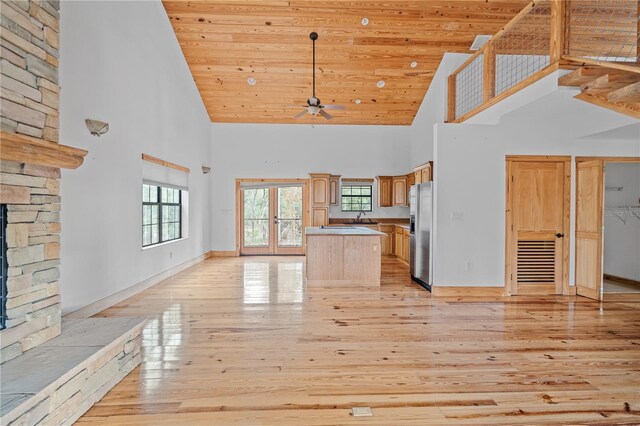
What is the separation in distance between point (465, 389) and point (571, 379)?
2.96 feet

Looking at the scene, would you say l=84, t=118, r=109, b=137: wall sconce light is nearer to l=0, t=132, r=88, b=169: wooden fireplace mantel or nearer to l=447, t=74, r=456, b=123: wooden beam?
l=0, t=132, r=88, b=169: wooden fireplace mantel

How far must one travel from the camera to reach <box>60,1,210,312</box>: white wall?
364cm

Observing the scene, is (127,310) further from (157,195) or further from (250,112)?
(250,112)

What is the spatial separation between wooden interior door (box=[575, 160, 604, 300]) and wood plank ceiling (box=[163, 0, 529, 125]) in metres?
2.72

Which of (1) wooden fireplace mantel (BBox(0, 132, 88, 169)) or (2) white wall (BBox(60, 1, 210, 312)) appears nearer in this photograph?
(1) wooden fireplace mantel (BBox(0, 132, 88, 169))

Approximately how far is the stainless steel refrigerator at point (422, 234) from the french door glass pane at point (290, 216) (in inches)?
145

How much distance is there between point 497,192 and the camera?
519cm

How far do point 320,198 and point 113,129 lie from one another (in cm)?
506

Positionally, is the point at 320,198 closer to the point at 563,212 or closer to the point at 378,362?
the point at 563,212

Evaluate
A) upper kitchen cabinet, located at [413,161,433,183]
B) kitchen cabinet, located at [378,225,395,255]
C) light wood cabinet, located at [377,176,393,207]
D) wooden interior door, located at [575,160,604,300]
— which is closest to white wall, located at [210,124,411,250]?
light wood cabinet, located at [377,176,393,207]

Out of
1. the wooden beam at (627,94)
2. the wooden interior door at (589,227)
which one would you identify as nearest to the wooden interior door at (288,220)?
the wooden interior door at (589,227)

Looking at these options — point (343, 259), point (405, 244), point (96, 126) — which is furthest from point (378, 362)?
point (405, 244)

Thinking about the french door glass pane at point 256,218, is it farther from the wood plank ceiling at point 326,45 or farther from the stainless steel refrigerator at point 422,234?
the stainless steel refrigerator at point 422,234

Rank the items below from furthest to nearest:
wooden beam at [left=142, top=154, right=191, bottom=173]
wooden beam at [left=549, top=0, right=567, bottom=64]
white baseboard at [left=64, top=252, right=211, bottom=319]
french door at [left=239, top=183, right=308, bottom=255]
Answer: french door at [left=239, top=183, right=308, bottom=255] → wooden beam at [left=142, top=154, right=191, bottom=173] → white baseboard at [left=64, top=252, right=211, bottom=319] → wooden beam at [left=549, top=0, right=567, bottom=64]
